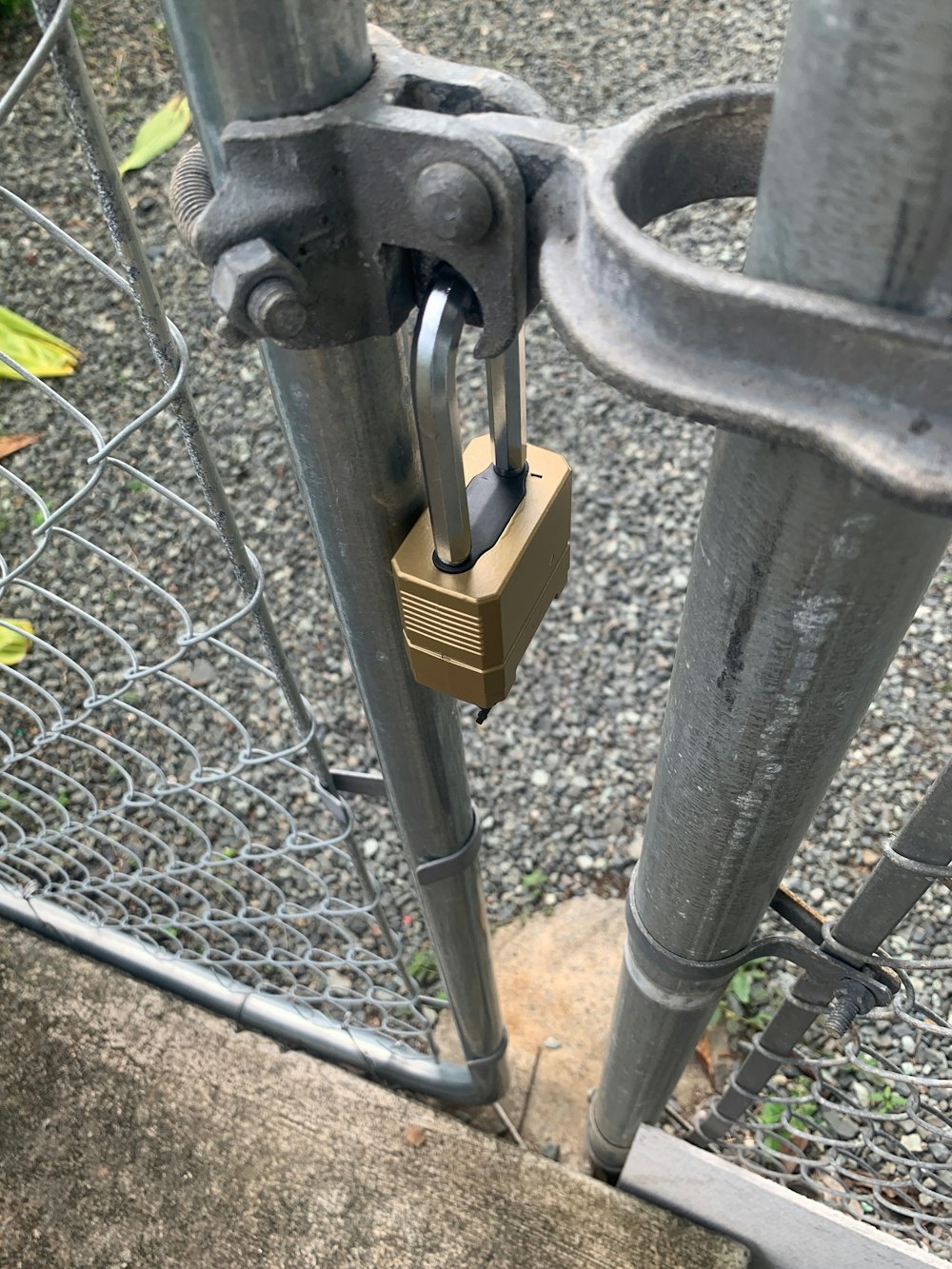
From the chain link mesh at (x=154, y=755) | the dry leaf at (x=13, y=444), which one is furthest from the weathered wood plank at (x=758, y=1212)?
the dry leaf at (x=13, y=444)

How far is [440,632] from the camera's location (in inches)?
29.0

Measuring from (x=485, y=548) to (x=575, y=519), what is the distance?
2.08 meters

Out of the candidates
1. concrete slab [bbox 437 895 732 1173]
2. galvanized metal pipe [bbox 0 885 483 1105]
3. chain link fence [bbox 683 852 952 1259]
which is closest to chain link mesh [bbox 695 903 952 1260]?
chain link fence [bbox 683 852 952 1259]

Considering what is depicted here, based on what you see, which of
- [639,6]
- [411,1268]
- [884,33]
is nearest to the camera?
[884,33]

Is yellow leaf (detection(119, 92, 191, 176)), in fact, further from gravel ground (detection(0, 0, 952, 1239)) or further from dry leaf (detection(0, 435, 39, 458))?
dry leaf (detection(0, 435, 39, 458))

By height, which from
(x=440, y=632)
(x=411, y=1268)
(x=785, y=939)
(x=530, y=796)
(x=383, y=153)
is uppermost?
Answer: (x=383, y=153)

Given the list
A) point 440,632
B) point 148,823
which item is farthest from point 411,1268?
point 440,632

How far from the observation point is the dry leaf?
300 centimetres

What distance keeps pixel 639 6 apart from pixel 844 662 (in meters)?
4.52

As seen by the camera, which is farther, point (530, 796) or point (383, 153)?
point (530, 796)

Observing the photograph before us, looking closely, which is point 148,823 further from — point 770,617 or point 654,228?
point 654,228

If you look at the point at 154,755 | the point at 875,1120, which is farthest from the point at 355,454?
the point at 154,755

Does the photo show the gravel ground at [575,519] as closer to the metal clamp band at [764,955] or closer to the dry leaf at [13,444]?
the dry leaf at [13,444]

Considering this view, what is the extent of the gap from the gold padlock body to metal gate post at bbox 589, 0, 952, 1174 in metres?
0.13
